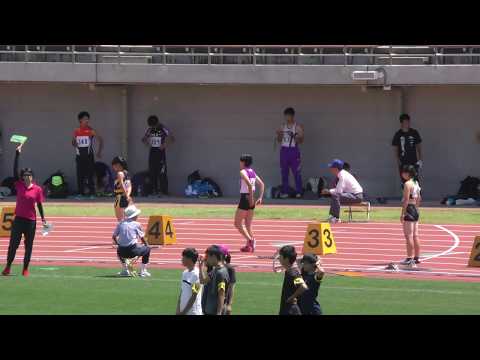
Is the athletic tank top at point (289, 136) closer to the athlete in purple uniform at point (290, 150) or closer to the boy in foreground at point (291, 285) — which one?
the athlete in purple uniform at point (290, 150)

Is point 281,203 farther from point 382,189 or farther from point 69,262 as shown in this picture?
point 69,262

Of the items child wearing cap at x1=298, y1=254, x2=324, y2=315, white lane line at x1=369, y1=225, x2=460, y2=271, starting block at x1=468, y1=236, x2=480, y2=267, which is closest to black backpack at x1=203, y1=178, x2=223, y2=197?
white lane line at x1=369, y1=225, x2=460, y2=271

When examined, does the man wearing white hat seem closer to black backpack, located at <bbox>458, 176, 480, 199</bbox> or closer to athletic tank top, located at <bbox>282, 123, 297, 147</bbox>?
athletic tank top, located at <bbox>282, 123, 297, 147</bbox>

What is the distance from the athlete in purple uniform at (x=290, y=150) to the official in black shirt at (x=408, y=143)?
103 inches

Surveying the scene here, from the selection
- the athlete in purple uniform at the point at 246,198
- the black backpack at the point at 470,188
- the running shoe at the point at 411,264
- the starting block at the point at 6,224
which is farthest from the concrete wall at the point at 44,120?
the running shoe at the point at 411,264

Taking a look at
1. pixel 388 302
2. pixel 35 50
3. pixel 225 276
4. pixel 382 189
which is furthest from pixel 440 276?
pixel 35 50

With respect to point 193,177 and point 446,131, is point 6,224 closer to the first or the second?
point 193,177

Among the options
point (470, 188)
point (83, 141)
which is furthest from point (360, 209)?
point (83, 141)

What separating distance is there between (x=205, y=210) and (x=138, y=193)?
3824 millimetres

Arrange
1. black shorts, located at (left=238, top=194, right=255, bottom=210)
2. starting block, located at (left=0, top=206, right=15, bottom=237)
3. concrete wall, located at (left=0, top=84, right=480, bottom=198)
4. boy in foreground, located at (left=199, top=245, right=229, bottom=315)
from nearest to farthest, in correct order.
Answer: boy in foreground, located at (left=199, top=245, right=229, bottom=315), black shorts, located at (left=238, top=194, right=255, bottom=210), starting block, located at (left=0, top=206, right=15, bottom=237), concrete wall, located at (left=0, top=84, right=480, bottom=198)

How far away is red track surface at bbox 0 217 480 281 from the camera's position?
65.4ft

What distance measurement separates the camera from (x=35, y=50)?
32.3 meters

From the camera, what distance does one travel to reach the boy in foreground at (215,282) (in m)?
11.6

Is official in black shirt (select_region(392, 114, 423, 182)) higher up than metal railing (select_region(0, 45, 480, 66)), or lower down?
lower down
